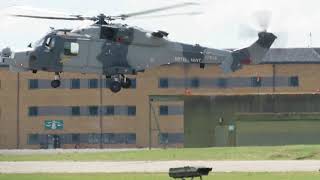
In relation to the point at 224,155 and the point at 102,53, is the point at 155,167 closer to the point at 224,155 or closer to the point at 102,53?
the point at 102,53

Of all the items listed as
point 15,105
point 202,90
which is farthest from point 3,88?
point 202,90

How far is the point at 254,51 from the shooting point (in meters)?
45.2

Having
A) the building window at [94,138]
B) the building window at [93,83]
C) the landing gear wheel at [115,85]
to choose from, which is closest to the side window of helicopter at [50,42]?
the landing gear wheel at [115,85]

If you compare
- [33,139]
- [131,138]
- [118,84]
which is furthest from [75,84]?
[118,84]

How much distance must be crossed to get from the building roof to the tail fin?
59709 millimetres

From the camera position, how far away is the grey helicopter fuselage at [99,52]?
3922cm

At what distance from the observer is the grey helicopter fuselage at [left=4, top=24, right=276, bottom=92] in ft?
129

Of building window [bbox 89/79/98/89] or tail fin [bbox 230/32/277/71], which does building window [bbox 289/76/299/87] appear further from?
tail fin [bbox 230/32/277/71]

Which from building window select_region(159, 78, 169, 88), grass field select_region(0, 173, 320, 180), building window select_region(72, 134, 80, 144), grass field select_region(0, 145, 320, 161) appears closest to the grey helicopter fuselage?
grass field select_region(0, 173, 320, 180)

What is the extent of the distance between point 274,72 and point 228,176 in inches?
2918

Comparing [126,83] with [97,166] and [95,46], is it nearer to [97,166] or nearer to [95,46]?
[95,46]

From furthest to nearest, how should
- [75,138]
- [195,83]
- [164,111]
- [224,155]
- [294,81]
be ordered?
[75,138]
[294,81]
[164,111]
[195,83]
[224,155]

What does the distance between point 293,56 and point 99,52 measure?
6973 cm

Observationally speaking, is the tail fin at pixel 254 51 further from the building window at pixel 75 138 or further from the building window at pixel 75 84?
the building window at pixel 75 84
